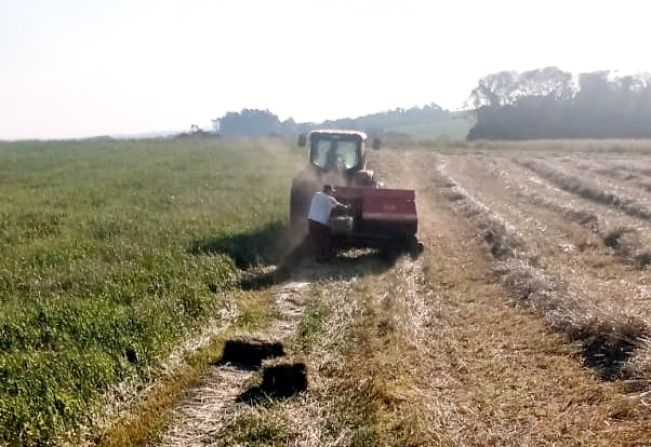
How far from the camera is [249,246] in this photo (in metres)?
10.4

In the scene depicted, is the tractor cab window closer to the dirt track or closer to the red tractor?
the red tractor

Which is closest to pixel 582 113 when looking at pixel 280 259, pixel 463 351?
pixel 280 259

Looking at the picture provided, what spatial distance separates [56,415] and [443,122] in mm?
104172

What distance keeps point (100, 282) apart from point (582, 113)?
6879cm

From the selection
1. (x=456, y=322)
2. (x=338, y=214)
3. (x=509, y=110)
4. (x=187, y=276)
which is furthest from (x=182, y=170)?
(x=509, y=110)

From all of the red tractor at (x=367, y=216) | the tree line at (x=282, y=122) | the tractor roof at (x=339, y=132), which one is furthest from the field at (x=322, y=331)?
the tree line at (x=282, y=122)

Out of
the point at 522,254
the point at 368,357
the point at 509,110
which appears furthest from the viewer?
the point at 509,110

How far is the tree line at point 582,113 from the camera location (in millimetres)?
64438

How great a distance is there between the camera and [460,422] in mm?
4789

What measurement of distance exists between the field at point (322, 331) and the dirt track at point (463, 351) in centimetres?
2

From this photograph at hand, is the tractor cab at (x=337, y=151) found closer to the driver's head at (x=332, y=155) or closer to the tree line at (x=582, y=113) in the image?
the driver's head at (x=332, y=155)

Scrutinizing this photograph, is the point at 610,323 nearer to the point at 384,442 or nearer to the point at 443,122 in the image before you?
the point at 384,442

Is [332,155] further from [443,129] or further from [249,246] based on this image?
[443,129]

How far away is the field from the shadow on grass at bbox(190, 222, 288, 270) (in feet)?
0.17
